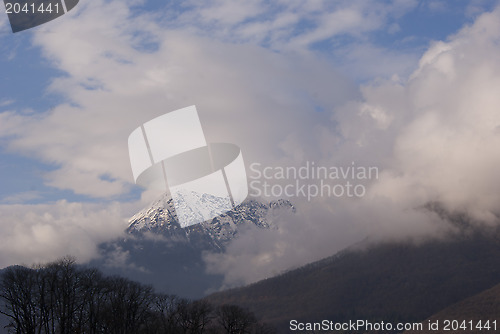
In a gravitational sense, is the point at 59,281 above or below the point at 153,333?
above

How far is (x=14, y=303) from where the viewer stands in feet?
→ 289

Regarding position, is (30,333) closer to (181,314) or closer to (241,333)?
(181,314)

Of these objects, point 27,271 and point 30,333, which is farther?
point 27,271

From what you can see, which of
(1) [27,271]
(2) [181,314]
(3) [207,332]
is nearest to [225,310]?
(3) [207,332]

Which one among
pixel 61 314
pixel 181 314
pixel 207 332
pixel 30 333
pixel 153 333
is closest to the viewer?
pixel 30 333

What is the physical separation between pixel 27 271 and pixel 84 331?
15.1 m

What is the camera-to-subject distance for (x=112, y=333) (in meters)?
102

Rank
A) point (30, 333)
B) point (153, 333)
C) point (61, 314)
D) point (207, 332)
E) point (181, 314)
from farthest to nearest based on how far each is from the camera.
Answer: point (207, 332) → point (181, 314) → point (153, 333) → point (61, 314) → point (30, 333)

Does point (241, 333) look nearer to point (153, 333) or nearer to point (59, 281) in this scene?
point (153, 333)

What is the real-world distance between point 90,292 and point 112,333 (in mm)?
8815

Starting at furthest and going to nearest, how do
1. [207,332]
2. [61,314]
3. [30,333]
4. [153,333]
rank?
[207,332] → [153,333] → [61,314] → [30,333]

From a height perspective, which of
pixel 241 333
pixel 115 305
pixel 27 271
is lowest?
pixel 241 333

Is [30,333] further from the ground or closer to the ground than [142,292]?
closer to the ground

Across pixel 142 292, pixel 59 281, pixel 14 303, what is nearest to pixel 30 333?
pixel 14 303
